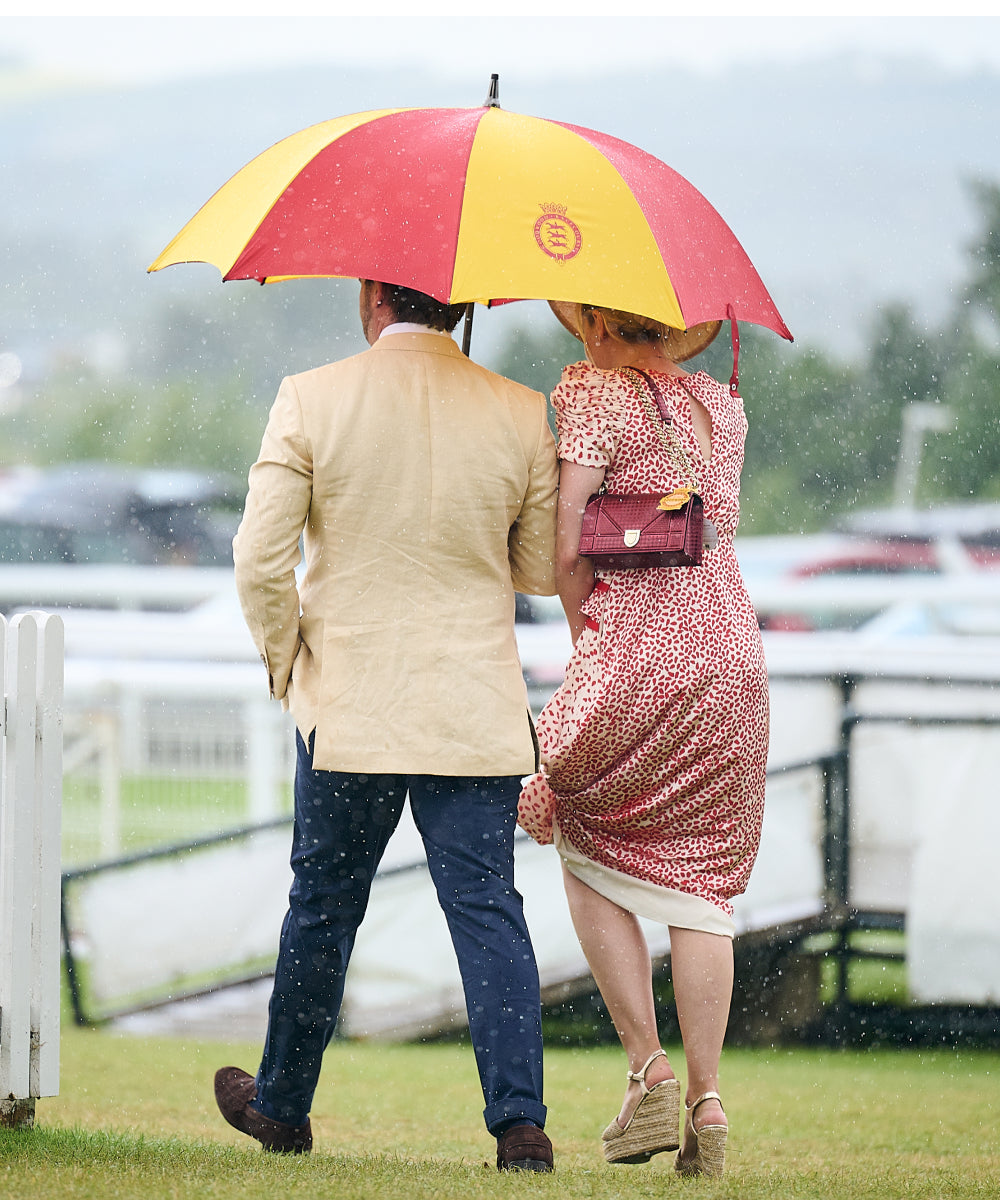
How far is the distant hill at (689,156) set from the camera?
2670cm

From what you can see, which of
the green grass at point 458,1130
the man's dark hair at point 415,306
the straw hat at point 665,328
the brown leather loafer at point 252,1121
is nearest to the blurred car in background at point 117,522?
the green grass at point 458,1130

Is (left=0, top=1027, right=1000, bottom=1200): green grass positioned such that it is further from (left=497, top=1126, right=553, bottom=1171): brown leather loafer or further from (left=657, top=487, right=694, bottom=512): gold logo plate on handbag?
(left=657, top=487, right=694, bottom=512): gold logo plate on handbag

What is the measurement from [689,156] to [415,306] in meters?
27.6

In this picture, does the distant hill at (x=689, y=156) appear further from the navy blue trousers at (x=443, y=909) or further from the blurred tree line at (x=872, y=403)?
the navy blue trousers at (x=443, y=909)

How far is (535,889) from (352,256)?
257 cm

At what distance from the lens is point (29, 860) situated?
8.34 ft

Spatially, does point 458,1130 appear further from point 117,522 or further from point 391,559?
point 117,522

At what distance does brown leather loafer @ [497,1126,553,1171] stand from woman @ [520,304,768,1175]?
226mm

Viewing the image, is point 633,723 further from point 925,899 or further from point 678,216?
point 925,899

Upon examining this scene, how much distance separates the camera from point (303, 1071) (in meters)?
2.54

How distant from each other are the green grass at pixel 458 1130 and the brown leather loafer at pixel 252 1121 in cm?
4

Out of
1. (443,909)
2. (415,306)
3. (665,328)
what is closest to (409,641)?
(443,909)

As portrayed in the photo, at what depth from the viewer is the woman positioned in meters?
2.54

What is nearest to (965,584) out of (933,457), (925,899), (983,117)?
(925,899)
